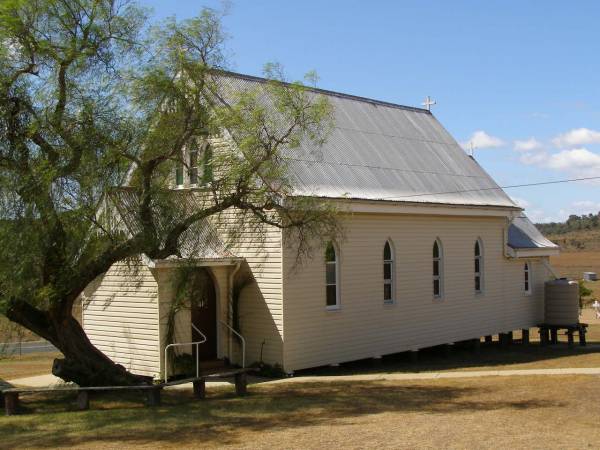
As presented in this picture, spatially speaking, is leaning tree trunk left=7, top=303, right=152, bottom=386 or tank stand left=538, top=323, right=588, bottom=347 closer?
leaning tree trunk left=7, top=303, right=152, bottom=386

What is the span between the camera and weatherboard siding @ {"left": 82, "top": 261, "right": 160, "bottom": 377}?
18438mm

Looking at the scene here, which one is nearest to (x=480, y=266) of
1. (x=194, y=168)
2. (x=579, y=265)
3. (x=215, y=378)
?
(x=215, y=378)

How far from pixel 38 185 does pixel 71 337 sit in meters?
3.99

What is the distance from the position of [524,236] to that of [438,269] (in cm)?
719

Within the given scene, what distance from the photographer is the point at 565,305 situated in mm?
29703

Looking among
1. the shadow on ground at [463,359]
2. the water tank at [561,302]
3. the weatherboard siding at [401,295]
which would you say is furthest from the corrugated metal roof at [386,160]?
the shadow on ground at [463,359]

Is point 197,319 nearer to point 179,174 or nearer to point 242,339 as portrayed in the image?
point 242,339

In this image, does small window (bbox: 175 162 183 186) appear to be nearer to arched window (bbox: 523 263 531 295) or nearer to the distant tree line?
arched window (bbox: 523 263 531 295)

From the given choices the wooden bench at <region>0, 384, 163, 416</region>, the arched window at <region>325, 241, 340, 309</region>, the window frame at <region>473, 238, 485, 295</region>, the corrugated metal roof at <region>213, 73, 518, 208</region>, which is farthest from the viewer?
the window frame at <region>473, 238, 485, 295</region>

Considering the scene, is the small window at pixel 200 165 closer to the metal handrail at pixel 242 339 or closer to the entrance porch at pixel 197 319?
the entrance porch at pixel 197 319

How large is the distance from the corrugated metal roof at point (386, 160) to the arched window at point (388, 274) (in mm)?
1521

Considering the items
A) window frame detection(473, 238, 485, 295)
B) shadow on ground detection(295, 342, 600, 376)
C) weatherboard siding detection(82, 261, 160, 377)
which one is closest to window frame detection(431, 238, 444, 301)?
shadow on ground detection(295, 342, 600, 376)

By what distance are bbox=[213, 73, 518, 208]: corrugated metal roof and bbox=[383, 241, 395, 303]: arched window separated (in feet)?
4.99

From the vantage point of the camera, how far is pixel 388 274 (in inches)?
885
